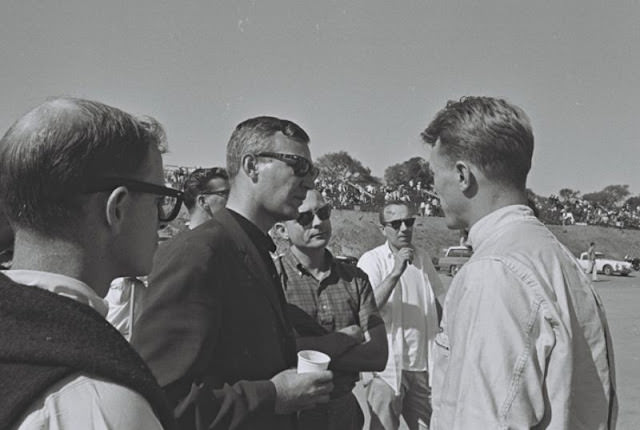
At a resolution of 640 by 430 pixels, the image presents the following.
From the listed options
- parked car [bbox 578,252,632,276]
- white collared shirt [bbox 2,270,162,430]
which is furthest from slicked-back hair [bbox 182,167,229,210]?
parked car [bbox 578,252,632,276]

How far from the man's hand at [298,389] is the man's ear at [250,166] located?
0.96 meters

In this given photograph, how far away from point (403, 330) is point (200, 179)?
2.19 metres

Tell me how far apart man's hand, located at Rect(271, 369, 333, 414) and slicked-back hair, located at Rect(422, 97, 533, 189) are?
1.04 m

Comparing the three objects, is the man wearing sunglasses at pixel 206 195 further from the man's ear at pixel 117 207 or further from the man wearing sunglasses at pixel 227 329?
the man's ear at pixel 117 207

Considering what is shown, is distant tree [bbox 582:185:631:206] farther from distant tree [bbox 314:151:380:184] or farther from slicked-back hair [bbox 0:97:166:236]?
slicked-back hair [bbox 0:97:166:236]

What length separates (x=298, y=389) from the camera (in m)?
2.31

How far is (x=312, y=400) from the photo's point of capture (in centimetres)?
237

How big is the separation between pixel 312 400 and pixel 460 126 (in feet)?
4.08

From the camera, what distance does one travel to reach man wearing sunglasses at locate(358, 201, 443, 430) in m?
4.92

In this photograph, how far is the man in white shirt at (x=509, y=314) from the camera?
5.69ft

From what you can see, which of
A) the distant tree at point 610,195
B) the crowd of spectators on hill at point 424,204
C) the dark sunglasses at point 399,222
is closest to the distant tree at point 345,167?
the crowd of spectators on hill at point 424,204

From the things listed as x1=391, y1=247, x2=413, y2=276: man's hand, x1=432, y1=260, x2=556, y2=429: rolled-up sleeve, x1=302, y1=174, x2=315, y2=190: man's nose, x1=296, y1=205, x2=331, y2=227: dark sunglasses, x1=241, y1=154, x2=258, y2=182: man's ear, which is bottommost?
x1=391, y1=247, x2=413, y2=276: man's hand

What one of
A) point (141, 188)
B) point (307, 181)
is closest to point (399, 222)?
point (307, 181)

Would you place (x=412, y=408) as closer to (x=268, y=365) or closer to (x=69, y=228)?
(x=268, y=365)
